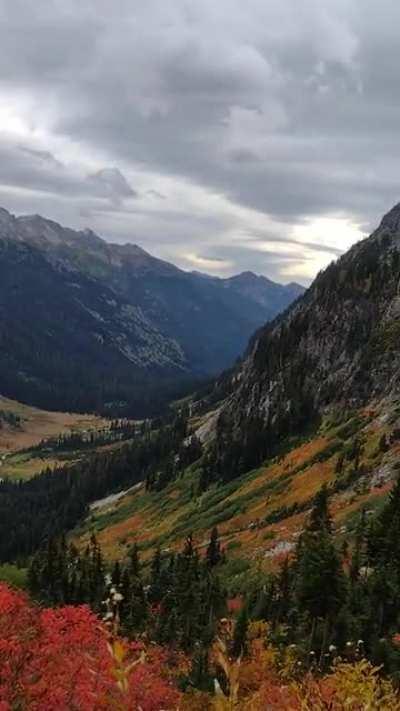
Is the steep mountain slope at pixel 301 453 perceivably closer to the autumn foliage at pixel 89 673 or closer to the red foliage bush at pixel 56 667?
the autumn foliage at pixel 89 673

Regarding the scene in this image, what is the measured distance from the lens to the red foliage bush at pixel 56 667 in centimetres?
4145

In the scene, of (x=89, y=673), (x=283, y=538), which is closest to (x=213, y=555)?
(x=283, y=538)

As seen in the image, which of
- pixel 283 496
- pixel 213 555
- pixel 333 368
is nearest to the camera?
pixel 213 555

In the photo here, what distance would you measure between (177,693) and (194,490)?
118 metres

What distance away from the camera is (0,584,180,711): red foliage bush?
136 feet

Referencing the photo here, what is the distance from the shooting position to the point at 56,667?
47406 millimetres

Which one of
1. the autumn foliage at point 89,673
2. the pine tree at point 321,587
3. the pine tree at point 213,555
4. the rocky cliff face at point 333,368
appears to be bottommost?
the pine tree at point 213,555

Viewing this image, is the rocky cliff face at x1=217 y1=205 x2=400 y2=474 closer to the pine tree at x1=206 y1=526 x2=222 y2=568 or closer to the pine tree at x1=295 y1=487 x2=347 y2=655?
the pine tree at x1=206 y1=526 x2=222 y2=568

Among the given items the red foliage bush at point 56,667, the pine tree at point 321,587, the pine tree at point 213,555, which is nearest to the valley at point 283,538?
the pine tree at point 321,587

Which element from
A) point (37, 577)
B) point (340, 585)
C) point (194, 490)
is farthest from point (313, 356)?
point (340, 585)

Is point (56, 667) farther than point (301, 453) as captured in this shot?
No

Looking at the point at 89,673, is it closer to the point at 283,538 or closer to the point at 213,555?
the point at 283,538

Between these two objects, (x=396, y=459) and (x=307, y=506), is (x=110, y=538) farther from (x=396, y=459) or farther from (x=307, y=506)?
(x=396, y=459)

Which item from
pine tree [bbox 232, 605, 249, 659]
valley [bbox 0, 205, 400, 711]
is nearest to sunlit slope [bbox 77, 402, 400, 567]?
valley [bbox 0, 205, 400, 711]
